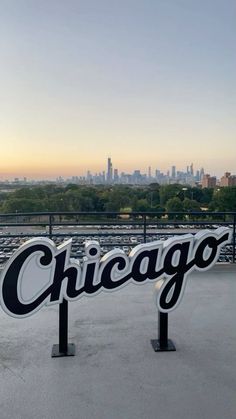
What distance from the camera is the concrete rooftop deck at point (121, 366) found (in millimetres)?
1890

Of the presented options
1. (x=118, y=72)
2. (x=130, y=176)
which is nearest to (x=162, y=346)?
(x=118, y=72)

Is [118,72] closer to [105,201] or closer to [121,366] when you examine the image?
[105,201]

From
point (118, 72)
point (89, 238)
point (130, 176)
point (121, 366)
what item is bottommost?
point (121, 366)

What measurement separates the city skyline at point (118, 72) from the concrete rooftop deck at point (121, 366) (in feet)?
19.4

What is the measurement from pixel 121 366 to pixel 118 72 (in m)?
8.35

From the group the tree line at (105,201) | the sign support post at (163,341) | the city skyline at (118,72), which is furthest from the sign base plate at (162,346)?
the tree line at (105,201)

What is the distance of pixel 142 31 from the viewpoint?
7.45 metres

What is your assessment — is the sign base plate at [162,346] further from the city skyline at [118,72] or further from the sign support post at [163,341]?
the city skyline at [118,72]

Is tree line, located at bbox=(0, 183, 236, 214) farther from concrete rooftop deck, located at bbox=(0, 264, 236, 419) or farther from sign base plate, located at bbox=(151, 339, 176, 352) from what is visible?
sign base plate, located at bbox=(151, 339, 176, 352)

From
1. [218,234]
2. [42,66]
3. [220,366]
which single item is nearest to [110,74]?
[42,66]

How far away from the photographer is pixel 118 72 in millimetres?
9203

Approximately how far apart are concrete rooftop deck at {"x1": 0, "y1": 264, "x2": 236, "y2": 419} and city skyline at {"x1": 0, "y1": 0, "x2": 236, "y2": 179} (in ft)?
19.4

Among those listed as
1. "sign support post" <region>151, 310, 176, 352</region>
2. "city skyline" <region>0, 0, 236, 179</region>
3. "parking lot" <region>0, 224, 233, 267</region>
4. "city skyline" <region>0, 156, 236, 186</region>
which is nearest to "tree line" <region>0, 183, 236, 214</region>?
"city skyline" <region>0, 0, 236, 179</region>

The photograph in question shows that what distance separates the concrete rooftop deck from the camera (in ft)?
6.20
